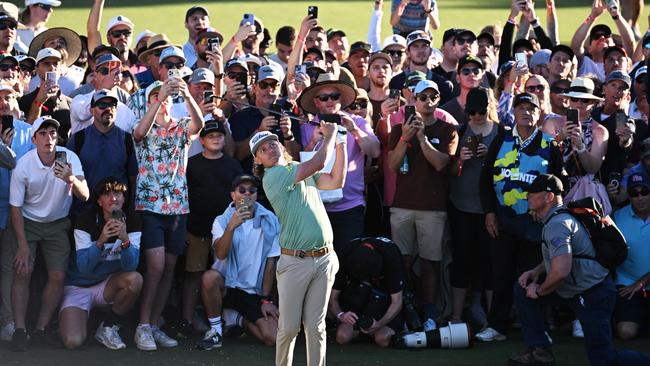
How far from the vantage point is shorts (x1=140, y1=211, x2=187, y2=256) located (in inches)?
421

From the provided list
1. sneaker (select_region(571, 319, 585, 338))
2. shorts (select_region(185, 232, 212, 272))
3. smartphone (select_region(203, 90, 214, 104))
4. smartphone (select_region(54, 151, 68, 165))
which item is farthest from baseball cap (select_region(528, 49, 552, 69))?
smartphone (select_region(54, 151, 68, 165))

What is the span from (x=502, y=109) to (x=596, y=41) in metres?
3.00

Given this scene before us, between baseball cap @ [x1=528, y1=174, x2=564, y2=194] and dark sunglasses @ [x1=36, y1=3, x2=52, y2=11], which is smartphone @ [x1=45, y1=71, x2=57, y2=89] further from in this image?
baseball cap @ [x1=528, y1=174, x2=564, y2=194]

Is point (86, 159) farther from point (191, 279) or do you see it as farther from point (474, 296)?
point (474, 296)

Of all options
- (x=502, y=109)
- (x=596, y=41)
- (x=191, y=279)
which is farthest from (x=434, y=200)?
(x=596, y=41)

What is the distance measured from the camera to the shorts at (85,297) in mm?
10547

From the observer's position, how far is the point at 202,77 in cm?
1140

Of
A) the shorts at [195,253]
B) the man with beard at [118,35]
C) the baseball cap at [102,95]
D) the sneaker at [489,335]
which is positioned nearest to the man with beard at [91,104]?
the baseball cap at [102,95]

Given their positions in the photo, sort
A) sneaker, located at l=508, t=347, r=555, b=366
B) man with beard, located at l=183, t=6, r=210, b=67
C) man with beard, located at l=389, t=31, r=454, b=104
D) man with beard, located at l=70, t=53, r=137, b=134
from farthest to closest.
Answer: man with beard, located at l=183, t=6, r=210, b=67, man with beard, located at l=389, t=31, r=454, b=104, man with beard, located at l=70, t=53, r=137, b=134, sneaker, located at l=508, t=347, r=555, b=366

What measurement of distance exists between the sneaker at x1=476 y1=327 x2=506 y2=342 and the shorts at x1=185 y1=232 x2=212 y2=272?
2613 millimetres

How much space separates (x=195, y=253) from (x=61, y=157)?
161cm

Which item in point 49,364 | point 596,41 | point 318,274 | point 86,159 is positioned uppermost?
point 596,41

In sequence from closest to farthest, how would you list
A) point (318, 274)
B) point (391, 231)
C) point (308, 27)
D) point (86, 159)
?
point (318, 274), point (86, 159), point (391, 231), point (308, 27)

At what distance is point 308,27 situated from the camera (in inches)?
490
